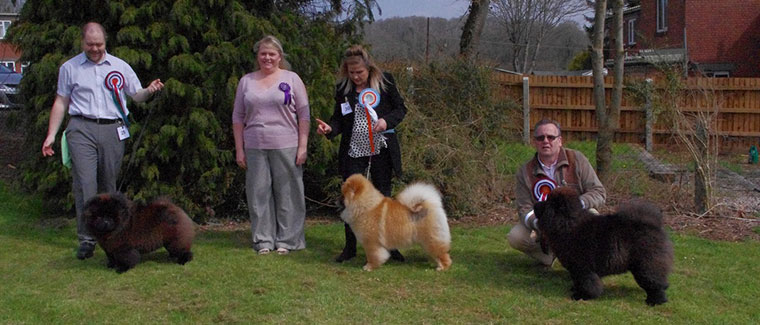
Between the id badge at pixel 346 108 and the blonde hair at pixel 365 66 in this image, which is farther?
the id badge at pixel 346 108

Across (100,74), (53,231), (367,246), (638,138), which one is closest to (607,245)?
(367,246)

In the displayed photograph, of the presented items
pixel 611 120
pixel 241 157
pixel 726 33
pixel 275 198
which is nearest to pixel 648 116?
pixel 611 120

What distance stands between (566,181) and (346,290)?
6.33 ft

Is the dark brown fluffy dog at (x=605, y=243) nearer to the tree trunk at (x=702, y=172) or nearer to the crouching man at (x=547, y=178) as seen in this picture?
the crouching man at (x=547, y=178)

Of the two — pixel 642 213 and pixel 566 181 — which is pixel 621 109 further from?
pixel 642 213

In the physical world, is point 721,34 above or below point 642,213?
above

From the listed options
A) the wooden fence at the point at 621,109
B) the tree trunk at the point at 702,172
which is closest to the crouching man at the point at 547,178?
the tree trunk at the point at 702,172

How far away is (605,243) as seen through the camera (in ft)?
14.2

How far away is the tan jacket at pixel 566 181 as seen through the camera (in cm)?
500

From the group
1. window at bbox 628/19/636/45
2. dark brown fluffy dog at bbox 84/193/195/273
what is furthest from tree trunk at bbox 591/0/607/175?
window at bbox 628/19/636/45

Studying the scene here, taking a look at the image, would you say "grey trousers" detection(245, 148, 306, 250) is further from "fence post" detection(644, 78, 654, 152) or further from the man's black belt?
"fence post" detection(644, 78, 654, 152)

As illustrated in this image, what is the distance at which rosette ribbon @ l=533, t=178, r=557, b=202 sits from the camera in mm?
5133

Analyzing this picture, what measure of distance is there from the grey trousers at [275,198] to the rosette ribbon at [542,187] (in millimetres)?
2196

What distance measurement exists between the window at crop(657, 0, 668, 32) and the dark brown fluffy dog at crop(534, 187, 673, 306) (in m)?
28.9
